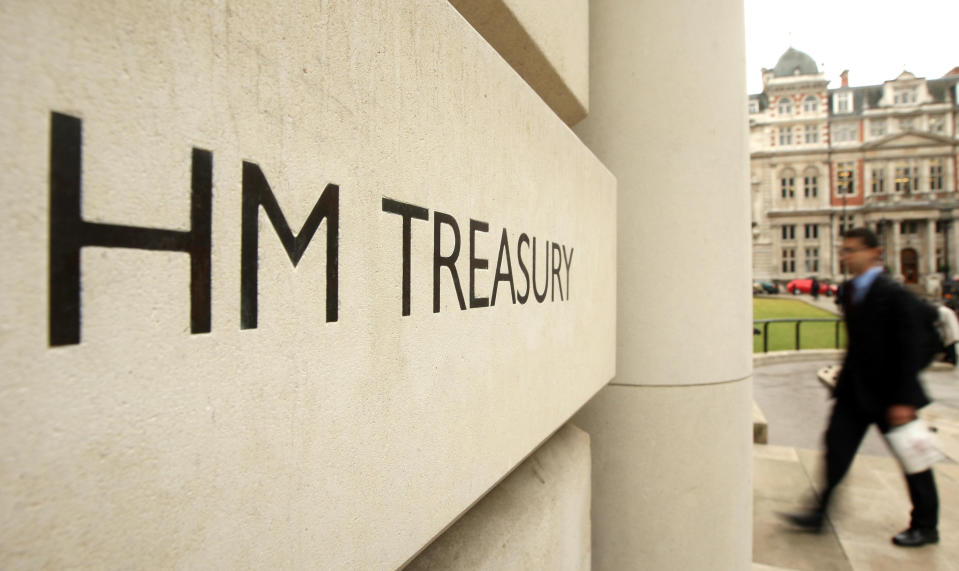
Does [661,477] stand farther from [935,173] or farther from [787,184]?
[935,173]

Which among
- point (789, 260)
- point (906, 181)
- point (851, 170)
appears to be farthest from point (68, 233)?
point (906, 181)

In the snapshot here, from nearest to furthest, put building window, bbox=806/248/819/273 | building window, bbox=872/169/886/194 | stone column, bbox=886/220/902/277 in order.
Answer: stone column, bbox=886/220/902/277 < building window, bbox=872/169/886/194 < building window, bbox=806/248/819/273

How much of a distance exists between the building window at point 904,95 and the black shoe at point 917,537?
2846 inches

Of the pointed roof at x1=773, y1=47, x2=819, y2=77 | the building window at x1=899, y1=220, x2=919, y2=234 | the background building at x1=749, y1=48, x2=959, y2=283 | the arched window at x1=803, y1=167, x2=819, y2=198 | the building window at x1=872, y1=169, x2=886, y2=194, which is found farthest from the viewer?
the pointed roof at x1=773, y1=47, x2=819, y2=77

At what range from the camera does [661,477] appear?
2898mm

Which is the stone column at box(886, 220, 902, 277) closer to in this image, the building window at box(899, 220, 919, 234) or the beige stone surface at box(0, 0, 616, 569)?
the building window at box(899, 220, 919, 234)

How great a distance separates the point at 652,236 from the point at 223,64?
2565 mm

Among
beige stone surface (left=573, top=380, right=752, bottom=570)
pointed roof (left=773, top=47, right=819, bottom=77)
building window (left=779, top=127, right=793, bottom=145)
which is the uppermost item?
pointed roof (left=773, top=47, right=819, bottom=77)

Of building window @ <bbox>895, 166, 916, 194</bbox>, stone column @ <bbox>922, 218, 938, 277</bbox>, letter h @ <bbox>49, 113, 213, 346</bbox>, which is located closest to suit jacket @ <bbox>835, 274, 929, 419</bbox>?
letter h @ <bbox>49, 113, 213, 346</bbox>

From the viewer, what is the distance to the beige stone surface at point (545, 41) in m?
1.72

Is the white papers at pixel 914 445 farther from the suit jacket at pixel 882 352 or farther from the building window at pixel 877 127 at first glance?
the building window at pixel 877 127

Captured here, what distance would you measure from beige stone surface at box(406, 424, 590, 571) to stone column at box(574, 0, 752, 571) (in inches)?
17.1

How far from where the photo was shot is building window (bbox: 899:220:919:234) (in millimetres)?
54969

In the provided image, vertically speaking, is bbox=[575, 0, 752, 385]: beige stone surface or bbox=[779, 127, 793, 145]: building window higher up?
bbox=[779, 127, 793, 145]: building window
